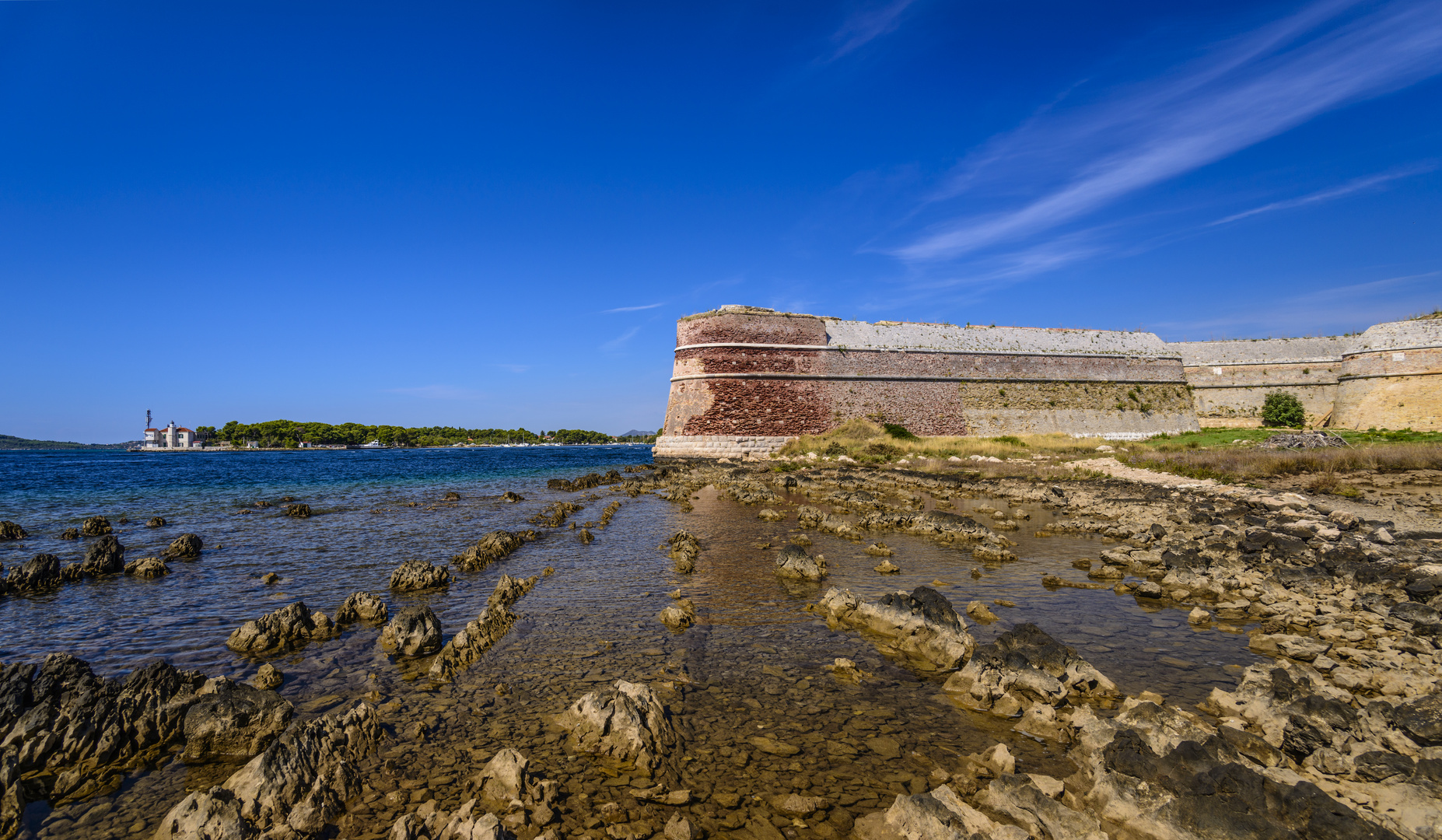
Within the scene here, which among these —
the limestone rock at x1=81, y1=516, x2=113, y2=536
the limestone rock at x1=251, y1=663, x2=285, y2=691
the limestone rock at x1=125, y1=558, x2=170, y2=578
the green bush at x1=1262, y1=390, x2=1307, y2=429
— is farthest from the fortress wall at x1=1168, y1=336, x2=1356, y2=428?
the limestone rock at x1=81, y1=516, x2=113, y2=536

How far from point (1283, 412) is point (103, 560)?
5819cm

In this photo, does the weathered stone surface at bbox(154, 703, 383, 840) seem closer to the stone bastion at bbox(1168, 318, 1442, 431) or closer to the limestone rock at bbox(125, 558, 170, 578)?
the limestone rock at bbox(125, 558, 170, 578)

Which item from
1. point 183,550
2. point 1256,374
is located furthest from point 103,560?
point 1256,374

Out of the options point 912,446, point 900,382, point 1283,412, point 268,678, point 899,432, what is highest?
point 900,382

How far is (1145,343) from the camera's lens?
45.3 metres

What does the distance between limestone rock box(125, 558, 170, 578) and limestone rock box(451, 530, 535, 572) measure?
4694mm

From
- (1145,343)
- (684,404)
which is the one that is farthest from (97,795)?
(1145,343)

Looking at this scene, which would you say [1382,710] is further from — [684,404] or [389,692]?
[684,404]

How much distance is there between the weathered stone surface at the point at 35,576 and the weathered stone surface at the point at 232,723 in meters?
7.90

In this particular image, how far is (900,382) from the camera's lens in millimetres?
40000

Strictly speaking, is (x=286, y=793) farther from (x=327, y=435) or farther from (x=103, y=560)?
(x=327, y=435)

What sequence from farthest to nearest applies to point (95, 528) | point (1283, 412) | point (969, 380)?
1. point (969, 380)
2. point (1283, 412)
3. point (95, 528)

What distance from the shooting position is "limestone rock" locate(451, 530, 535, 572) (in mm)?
10422

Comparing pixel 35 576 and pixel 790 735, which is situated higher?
pixel 35 576
